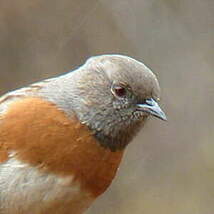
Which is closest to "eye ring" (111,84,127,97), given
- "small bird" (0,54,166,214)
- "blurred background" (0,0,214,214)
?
"small bird" (0,54,166,214)

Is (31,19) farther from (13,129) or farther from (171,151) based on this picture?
(13,129)

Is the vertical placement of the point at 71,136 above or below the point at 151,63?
above

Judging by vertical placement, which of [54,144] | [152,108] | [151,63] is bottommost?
[151,63]

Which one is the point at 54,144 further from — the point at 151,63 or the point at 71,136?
the point at 151,63

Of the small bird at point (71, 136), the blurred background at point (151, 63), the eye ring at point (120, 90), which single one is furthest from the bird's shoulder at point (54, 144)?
the blurred background at point (151, 63)

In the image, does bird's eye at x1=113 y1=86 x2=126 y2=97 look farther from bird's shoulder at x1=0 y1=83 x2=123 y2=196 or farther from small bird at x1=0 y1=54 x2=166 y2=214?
bird's shoulder at x1=0 y1=83 x2=123 y2=196

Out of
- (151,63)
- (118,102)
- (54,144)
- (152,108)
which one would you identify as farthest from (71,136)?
(151,63)

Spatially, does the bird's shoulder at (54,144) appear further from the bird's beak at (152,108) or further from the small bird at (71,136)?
the bird's beak at (152,108)
